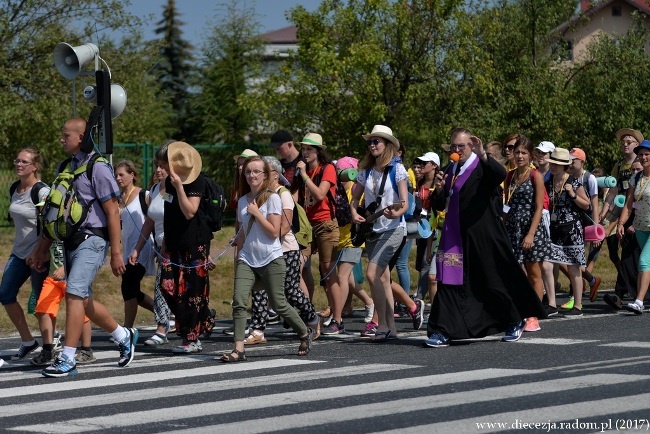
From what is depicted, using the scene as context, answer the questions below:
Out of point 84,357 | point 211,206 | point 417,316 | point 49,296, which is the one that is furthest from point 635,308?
point 49,296

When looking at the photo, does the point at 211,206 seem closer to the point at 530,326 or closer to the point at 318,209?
the point at 318,209

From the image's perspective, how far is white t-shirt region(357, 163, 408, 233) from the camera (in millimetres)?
10906

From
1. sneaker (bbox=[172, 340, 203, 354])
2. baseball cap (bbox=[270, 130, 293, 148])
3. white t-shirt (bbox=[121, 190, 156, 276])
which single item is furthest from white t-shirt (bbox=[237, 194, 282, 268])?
baseball cap (bbox=[270, 130, 293, 148])

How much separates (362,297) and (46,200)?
454 cm

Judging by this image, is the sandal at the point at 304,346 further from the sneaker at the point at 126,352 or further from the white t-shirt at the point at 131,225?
the white t-shirt at the point at 131,225

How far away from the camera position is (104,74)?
42.0 ft

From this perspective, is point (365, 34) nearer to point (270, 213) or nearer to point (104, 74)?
point (104, 74)

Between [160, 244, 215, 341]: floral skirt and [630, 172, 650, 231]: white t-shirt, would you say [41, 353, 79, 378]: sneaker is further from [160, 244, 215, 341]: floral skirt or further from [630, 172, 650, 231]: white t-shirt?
[630, 172, 650, 231]: white t-shirt

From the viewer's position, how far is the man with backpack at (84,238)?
919cm

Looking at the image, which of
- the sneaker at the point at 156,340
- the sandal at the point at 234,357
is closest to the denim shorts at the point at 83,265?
the sandal at the point at 234,357

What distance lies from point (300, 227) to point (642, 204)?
4173mm

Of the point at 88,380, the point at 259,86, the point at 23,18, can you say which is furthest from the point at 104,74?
the point at 259,86

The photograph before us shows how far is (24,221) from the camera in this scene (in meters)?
10.3

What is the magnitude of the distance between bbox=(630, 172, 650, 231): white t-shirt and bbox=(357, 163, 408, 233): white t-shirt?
3440 mm
